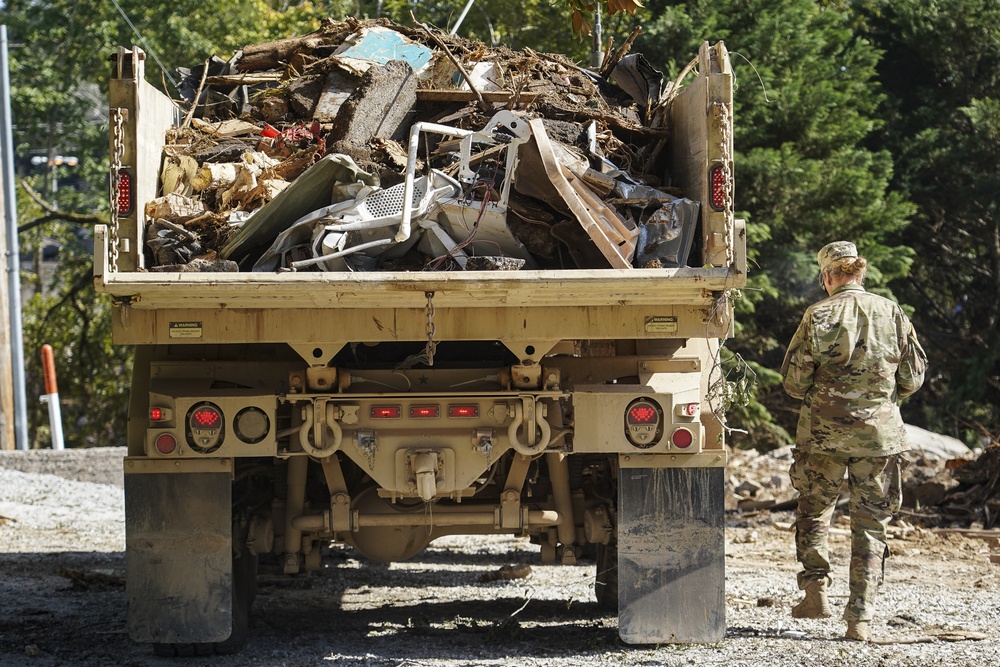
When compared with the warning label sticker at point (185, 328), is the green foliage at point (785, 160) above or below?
above

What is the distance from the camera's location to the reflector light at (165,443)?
5469 mm

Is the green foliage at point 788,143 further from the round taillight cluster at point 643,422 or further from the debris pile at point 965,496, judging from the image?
the round taillight cluster at point 643,422

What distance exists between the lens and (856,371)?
586 centimetres

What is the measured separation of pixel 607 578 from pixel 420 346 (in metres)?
1.65

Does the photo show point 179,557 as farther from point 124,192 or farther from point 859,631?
point 859,631

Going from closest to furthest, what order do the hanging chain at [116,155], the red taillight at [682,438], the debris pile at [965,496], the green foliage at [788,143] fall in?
the hanging chain at [116,155] < the red taillight at [682,438] < the debris pile at [965,496] < the green foliage at [788,143]

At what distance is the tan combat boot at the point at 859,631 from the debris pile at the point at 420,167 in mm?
1872

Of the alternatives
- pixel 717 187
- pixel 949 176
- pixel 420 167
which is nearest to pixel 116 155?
pixel 420 167

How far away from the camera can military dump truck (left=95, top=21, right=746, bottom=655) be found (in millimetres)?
5156

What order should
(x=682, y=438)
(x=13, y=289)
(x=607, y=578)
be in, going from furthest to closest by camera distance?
(x=13, y=289)
(x=607, y=578)
(x=682, y=438)

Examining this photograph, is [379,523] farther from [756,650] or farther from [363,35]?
[363,35]

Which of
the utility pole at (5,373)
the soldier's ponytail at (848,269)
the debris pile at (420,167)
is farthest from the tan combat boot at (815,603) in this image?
the utility pole at (5,373)

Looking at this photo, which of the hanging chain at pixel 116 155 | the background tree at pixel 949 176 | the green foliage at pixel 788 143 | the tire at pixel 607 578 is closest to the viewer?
the hanging chain at pixel 116 155

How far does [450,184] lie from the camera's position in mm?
5512
